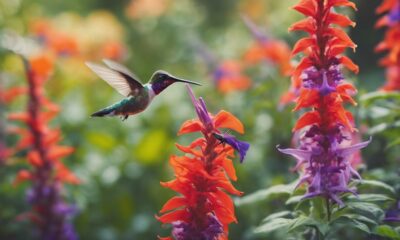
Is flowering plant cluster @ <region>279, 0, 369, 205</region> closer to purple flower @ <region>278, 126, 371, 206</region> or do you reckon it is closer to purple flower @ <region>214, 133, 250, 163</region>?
purple flower @ <region>278, 126, 371, 206</region>

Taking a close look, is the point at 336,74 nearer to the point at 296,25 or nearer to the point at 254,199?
the point at 296,25

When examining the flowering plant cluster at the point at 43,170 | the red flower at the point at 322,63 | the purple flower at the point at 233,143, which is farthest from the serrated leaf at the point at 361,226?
the flowering plant cluster at the point at 43,170

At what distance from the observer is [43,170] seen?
3.87 meters

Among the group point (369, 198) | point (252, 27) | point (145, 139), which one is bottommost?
point (369, 198)

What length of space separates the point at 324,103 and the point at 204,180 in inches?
21.2

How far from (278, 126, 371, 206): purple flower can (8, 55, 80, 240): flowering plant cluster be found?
78.0 inches

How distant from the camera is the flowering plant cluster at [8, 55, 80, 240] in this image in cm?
382

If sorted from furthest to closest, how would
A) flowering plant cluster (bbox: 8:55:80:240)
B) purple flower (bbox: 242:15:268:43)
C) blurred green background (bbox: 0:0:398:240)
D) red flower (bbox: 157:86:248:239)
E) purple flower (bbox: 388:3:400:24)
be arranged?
blurred green background (bbox: 0:0:398:240), flowering plant cluster (bbox: 8:55:80:240), purple flower (bbox: 242:15:268:43), purple flower (bbox: 388:3:400:24), red flower (bbox: 157:86:248:239)

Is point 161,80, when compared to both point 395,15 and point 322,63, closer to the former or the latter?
point 322,63

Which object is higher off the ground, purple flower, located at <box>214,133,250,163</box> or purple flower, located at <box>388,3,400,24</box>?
purple flower, located at <box>388,3,400,24</box>

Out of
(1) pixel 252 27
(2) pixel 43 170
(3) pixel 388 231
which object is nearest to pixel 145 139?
(2) pixel 43 170

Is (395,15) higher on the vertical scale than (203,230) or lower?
A: higher

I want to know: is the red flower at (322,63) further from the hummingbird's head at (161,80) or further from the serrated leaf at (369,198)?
the hummingbird's head at (161,80)

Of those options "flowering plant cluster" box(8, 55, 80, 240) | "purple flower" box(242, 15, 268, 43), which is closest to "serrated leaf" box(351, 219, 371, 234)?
"purple flower" box(242, 15, 268, 43)
